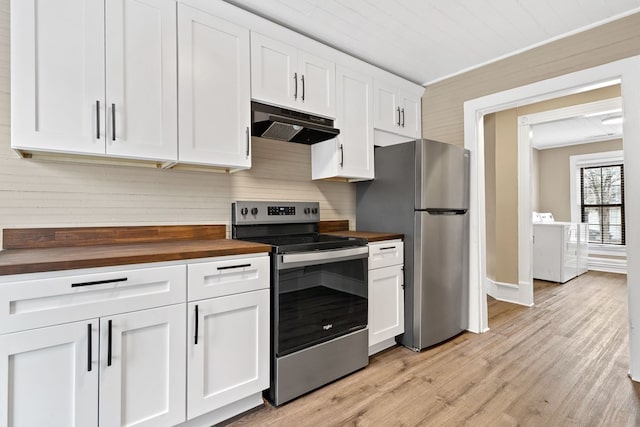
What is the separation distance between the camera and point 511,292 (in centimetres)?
412

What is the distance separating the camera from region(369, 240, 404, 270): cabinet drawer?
96.2 inches

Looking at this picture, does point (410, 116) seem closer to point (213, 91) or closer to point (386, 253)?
point (386, 253)

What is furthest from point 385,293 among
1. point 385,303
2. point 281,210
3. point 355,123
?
point 355,123

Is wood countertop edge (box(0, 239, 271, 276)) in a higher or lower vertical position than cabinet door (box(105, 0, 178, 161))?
lower

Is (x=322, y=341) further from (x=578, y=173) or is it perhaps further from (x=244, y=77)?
(x=578, y=173)

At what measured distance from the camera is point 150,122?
1.74 metres

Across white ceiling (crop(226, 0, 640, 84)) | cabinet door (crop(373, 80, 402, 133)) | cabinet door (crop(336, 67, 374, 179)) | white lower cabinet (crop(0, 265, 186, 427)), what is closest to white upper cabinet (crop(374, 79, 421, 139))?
cabinet door (crop(373, 80, 402, 133))

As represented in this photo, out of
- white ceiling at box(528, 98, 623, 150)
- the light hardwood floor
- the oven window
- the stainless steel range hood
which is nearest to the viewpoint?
the light hardwood floor

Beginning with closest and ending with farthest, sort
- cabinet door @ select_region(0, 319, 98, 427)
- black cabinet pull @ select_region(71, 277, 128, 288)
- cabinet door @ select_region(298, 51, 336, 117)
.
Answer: cabinet door @ select_region(0, 319, 98, 427) → black cabinet pull @ select_region(71, 277, 128, 288) → cabinet door @ select_region(298, 51, 336, 117)

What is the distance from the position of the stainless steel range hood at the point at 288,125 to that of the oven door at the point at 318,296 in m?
0.89

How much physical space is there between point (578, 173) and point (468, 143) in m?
5.30

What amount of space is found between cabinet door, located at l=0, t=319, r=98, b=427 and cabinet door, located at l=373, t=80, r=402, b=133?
8.46 feet

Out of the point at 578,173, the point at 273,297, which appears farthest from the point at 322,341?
the point at 578,173

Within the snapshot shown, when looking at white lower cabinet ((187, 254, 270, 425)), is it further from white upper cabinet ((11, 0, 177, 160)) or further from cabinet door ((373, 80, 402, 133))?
cabinet door ((373, 80, 402, 133))
